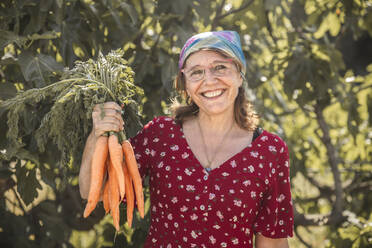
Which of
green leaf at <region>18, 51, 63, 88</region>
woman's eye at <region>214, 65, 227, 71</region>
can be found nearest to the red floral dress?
woman's eye at <region>214, 65, 227, 71</region>

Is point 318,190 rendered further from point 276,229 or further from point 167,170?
point 167,170

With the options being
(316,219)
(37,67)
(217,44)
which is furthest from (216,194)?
(316,219)

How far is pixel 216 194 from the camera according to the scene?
1.86 meters

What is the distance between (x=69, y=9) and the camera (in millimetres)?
2416

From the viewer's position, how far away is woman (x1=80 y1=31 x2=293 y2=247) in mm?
1867

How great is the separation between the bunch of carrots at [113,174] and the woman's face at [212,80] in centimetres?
38

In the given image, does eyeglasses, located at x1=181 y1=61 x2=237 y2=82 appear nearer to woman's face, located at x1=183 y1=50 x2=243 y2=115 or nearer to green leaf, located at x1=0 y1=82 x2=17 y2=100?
woman's face, located at x1=183 y1=50 x2=243 y2=115

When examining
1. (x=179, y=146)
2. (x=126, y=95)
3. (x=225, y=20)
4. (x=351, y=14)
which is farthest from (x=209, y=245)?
(x=351, y=14)

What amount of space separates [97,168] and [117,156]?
3.8 inches

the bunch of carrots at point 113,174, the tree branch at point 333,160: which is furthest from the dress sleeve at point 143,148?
the tree branch at point 333,160

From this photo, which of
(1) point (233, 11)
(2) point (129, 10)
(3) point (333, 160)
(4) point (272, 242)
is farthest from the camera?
(3) point (333, 160)

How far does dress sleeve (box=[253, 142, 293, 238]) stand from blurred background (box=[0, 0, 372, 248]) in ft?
2.68

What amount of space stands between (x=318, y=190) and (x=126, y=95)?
2.60m

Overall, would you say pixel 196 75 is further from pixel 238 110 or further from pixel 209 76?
pixel 238 110
